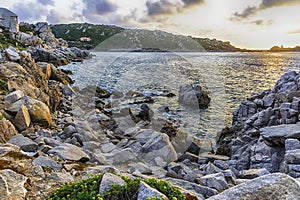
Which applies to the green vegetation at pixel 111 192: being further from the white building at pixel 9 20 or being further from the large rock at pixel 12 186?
the white building at pixel 9 20

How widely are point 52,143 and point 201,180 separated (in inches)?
248

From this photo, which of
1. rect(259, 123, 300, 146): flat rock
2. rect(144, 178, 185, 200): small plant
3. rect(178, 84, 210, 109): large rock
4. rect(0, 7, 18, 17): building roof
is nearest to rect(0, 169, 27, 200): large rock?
rect(144, 178, 185, 200): small plant

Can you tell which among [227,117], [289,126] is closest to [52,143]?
[289,126]

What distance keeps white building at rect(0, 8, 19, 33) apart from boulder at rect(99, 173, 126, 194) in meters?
85.3

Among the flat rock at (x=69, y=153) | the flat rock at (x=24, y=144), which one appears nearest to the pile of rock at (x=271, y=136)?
the flat rock at (x=69, y=153)

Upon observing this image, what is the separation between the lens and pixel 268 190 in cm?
349

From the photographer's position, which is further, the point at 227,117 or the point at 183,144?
the point at 227,117

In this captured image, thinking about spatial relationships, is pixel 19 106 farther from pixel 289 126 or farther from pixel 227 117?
pixel 227 117

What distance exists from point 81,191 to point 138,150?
25.8 feet

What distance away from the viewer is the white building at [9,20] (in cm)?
7681

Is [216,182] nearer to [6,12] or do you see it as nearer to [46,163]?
[46,163]

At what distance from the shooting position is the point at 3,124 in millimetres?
9836

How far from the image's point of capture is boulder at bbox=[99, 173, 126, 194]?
4.99 meters

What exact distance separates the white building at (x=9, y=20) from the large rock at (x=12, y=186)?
83.5 meters
